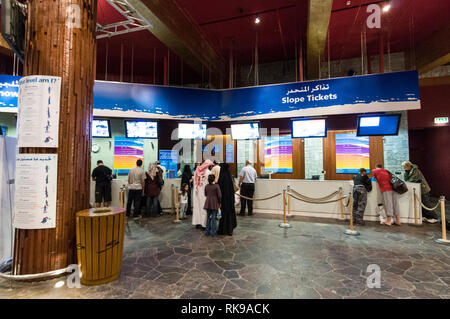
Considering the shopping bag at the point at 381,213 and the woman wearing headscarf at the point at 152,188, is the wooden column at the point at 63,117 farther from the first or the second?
the shopping bag at the point at 381,213

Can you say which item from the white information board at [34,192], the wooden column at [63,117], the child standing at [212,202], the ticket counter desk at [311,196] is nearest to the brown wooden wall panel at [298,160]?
the ticket counter desk at [311,196]

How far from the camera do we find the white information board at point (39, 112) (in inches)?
121


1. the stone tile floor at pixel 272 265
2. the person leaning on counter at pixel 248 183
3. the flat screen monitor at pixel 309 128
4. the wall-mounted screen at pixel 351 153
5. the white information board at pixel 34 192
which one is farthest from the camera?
the wall-mounted screen at pixel 351 153


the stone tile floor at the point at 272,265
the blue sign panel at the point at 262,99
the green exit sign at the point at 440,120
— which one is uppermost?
the blue sign panel at the point at 262,99

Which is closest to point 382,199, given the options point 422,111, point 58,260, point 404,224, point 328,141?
point 404,224

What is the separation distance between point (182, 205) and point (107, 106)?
3855 millimetres

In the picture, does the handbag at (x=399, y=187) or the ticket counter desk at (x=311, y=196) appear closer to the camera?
the handbag at (x=399, y=187)

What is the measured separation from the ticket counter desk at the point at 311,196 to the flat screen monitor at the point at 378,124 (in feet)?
4.92

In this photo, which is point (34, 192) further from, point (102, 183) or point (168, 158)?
point (168, 158)

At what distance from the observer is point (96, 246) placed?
9.30ft

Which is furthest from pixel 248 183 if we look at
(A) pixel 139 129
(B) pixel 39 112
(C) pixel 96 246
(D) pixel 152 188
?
(B) pixel 39 112

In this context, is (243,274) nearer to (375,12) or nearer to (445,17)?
(375,12)

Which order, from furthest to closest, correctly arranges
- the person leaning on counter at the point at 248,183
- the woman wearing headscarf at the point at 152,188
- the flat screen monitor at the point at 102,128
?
the flat screen monitor at the point at 102,128 < the person leaning on counter at the point at 248,183 < the woman wearing headscarf at the point at 152,188
